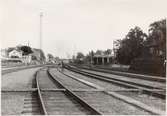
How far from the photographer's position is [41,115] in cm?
990

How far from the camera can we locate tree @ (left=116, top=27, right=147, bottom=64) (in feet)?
239

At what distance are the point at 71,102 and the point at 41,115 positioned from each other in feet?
Answer: 11.0

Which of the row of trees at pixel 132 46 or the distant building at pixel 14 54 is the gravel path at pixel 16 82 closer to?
the row of trees at pixel 132 46

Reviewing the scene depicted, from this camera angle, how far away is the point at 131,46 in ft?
241

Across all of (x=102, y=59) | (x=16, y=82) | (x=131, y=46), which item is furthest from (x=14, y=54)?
(x=16, y=82)

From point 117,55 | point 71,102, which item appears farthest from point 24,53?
point 71,102

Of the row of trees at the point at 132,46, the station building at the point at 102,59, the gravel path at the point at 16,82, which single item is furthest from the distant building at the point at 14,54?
the gravel path at the point at 16,82

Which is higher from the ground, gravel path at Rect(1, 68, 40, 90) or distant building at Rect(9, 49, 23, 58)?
distant building at Rect(9, 49, 23, 58)

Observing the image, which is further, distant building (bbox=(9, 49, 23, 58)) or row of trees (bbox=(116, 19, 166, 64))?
distant building (bbox=(9, 49, 23, 58))

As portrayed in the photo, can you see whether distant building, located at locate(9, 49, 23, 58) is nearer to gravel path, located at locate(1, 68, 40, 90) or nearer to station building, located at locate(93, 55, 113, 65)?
station building, located at locate(93, 55, 113, 65)

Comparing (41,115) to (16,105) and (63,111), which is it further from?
(16,105)

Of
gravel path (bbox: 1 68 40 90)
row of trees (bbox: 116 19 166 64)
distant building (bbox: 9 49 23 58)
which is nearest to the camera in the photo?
gravel path (bbox: 1 68 40 90)

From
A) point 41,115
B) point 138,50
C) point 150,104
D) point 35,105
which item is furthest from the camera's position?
point 138,50

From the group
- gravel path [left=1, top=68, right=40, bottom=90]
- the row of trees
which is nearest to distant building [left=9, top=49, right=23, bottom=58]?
the row of trees
